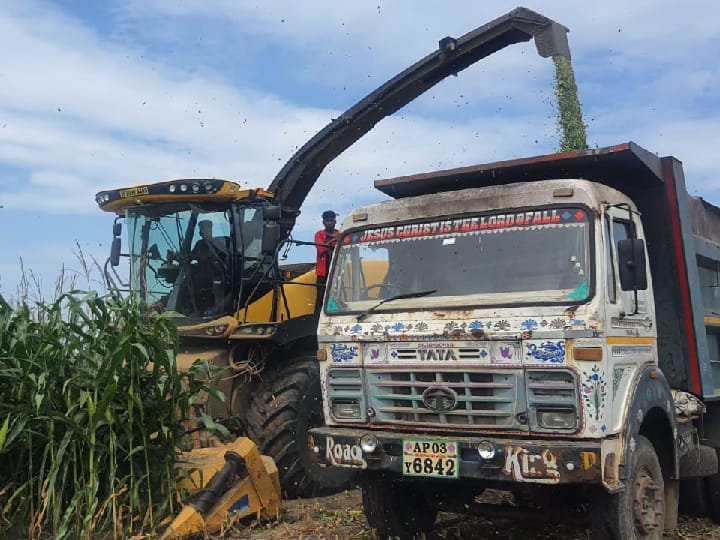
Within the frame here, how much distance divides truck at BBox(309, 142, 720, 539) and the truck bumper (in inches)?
0.4

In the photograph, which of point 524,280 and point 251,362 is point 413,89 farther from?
point 524,280

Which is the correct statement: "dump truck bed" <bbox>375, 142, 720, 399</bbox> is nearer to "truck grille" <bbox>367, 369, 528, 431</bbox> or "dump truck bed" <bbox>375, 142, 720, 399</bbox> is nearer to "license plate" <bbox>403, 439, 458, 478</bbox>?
"truck grille" <bbox>367, 369, 528, 431</bbox>

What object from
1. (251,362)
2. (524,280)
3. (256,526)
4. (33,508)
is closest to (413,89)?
(251,362)

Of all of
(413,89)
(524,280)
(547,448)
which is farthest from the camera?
(413,89)

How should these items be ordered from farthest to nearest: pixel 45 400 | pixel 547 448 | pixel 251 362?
pixel 251 362, pixel 45 400, pixel 547 448

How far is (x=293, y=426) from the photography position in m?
7.04

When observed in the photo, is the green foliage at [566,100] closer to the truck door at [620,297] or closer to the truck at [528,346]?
the truck at [528,346]

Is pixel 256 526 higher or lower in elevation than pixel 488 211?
lower

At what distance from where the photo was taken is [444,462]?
16.3ft

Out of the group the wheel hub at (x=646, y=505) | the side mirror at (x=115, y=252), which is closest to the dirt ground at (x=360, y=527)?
the wheel hub at (x=646, y=505)

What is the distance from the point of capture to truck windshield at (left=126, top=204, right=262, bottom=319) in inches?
312

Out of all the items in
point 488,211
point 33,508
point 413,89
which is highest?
point 413,89

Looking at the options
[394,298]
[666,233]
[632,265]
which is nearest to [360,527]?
[394,298]

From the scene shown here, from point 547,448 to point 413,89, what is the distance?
5734mm
